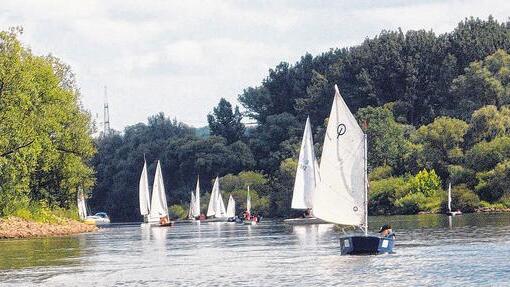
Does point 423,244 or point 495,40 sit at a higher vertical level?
point 495,40

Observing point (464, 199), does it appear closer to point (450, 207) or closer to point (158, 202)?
point (450, 207)

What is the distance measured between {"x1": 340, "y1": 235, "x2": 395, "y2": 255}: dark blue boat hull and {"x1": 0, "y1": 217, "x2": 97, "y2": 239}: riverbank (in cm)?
4591

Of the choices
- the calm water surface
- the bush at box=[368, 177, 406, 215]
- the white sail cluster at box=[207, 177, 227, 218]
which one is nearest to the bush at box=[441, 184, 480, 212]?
the bush at box=[368, 177, 406, 215]

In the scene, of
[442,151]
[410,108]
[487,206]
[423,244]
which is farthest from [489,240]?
[410,108]

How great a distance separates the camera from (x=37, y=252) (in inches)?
3051

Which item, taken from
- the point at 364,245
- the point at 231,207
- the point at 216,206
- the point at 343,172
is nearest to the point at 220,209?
the point at 216,206

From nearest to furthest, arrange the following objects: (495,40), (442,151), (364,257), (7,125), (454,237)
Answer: (364,257) < (454,237) < (7,125) < (442,151) < (495,40)

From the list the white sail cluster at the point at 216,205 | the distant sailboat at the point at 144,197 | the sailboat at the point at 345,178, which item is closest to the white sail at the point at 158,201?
the distant sailboat at the point at 144,197

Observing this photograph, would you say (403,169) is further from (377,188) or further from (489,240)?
(489,240)

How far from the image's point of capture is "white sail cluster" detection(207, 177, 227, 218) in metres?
187

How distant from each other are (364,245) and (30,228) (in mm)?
52549

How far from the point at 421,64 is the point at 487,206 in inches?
1983

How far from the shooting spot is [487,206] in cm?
14225

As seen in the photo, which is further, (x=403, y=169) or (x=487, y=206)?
(x=403, y=169)
